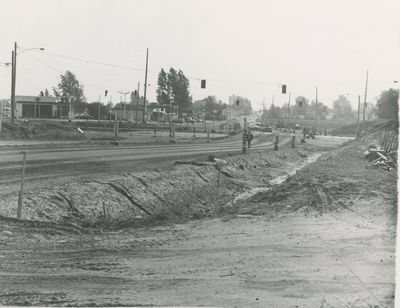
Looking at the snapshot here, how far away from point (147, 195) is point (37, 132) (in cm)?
2921

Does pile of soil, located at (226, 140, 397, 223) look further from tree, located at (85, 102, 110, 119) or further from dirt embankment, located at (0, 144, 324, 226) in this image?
tree, located at (85, 102, 110, 119)

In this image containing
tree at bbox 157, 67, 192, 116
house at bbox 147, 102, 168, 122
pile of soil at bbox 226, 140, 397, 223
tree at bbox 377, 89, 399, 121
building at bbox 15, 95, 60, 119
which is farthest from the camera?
tree at bbox 157, 67, 192, 116

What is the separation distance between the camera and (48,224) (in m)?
10.1

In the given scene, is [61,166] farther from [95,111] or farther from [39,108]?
[95,111]

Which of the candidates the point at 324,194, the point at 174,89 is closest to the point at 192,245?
the point at 324,194

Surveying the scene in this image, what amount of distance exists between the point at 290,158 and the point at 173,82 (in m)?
94.8

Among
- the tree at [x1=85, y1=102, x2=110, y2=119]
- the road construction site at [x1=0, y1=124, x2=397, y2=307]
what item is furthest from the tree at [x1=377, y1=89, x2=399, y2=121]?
the road construction site at [x1=0, y1=124, x2=397, y2=307]

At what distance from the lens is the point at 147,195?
1677 centimetres

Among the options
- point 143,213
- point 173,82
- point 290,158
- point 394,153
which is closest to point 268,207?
point 143,213

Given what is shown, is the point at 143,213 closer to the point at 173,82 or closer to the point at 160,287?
the point at 160,287

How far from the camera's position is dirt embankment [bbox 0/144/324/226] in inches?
484

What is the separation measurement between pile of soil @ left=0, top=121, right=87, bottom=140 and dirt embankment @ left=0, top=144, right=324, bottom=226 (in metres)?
21.1

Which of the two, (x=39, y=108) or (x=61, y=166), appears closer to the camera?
(x=61, y=166)

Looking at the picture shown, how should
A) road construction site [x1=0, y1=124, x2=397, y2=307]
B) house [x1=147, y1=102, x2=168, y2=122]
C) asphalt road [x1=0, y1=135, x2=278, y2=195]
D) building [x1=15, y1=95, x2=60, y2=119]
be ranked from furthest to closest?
1. house [x1=147, y1=102, x2=168, y2=122]
2. building [x1=15, y1=95, x2=60, y2=119]
3. asphalt road [x1=0, y1=135, x2=278, y2=195]
4. road construction site [x1=0, y1=124, x2=397, y2=307]
